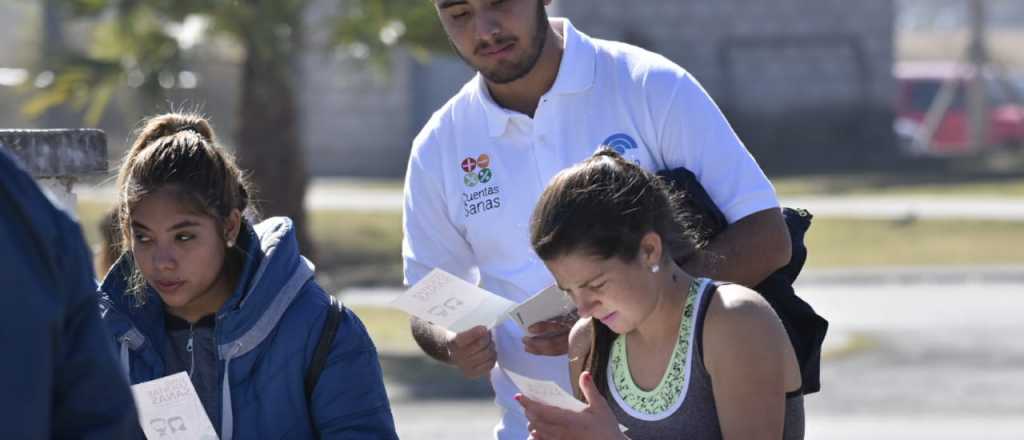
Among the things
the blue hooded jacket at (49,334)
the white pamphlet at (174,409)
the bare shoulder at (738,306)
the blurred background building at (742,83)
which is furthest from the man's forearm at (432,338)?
the blurred background building at (742,83)

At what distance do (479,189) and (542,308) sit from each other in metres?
0.32

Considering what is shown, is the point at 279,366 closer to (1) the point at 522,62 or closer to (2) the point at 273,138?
(1) the point at 522,62

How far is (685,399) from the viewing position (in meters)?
3.30

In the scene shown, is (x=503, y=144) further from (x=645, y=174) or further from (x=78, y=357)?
(x=78, y=357)

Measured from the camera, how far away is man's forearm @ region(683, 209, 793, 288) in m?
3.55

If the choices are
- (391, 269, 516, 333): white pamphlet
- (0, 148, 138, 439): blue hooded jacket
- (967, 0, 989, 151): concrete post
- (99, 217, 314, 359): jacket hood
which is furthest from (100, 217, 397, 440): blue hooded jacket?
(967, 0, 989, 151): concrete post

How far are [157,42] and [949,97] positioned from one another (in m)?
18.5

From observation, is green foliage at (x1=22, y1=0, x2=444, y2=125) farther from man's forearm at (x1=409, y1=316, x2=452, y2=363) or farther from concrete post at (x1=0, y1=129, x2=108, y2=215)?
man's forearm at (x1=409, y1=316, x2=452, y2=363)

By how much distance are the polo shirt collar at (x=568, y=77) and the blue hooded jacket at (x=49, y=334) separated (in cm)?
169

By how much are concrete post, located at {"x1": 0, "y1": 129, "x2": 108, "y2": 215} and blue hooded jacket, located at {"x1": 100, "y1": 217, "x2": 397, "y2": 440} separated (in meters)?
0.78

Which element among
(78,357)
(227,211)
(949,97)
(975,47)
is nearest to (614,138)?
(227,211)

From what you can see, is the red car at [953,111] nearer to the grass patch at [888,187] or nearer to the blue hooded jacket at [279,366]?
the grass patch at [888,187]

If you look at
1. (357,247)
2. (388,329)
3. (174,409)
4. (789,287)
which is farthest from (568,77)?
(357,247)

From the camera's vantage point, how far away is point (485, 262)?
156 inches
